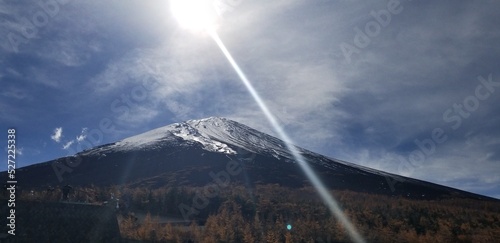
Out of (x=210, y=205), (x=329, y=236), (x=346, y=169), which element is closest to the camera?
(x=329, y=236)

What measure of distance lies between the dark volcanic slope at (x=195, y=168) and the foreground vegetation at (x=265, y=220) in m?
11.6

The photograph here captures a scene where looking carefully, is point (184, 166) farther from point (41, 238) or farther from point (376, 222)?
point (41, 238)

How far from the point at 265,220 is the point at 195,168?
26755 mm

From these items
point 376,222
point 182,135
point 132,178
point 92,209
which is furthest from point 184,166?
point 92,209

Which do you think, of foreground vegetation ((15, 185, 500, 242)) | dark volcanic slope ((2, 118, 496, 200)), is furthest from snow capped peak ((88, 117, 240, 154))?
foreground vegetation ((15, 185, 500, 242))

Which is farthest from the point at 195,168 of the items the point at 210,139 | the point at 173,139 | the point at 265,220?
the point at 265,220

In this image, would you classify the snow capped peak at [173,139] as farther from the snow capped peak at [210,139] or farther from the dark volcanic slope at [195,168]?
the dark volcanic slope at [195,168]

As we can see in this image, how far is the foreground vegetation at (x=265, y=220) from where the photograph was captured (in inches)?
847

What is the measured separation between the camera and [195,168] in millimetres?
53375

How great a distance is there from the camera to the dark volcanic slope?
49500 millimetres

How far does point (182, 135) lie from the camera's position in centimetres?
7556

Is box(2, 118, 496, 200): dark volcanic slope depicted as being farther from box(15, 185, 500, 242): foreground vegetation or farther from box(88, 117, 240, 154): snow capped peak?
box(15, 185, 500, 242): foreground vegetation

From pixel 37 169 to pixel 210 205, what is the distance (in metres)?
35.3

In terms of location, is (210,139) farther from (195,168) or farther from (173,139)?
(195,168)
